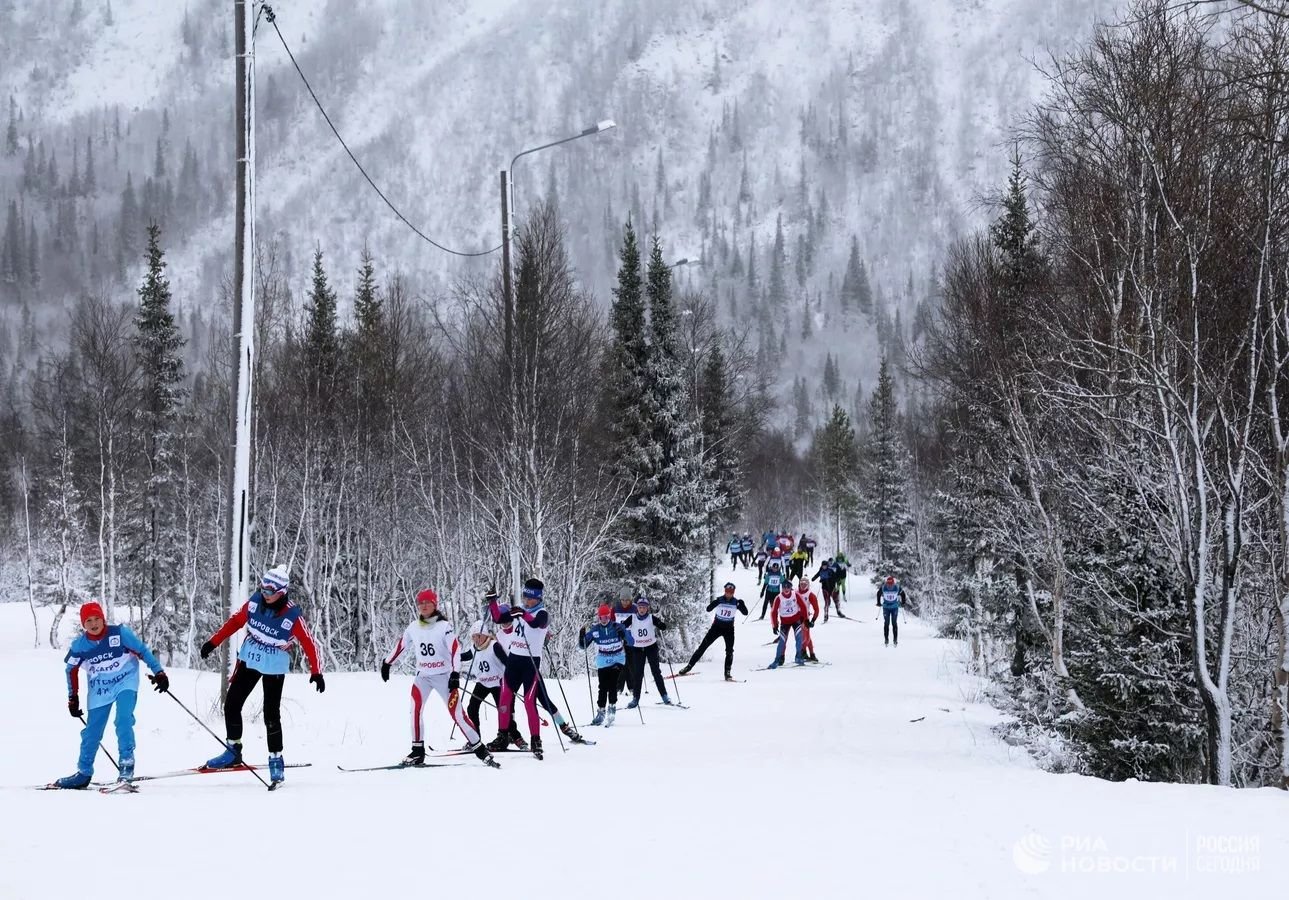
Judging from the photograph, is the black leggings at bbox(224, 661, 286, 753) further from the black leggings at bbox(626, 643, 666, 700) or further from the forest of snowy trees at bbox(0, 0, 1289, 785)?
the forest of snowy trees at bbox(0, 0, 1289, 785)

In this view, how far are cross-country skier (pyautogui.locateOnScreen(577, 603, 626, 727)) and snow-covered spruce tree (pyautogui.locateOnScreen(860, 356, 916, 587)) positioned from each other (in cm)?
3525

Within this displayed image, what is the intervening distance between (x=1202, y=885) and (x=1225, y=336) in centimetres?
865

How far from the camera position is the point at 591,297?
81.5ft

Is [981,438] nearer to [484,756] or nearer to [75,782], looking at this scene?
[484,756]

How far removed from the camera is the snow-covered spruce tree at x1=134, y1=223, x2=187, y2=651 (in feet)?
102

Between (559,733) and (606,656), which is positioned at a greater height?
(606,656)

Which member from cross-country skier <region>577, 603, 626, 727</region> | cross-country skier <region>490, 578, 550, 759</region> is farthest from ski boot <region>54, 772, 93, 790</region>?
cross-country skier <region>577, 603, 626, 727</region>

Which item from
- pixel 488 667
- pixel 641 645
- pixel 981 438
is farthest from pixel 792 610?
pixel 488 667

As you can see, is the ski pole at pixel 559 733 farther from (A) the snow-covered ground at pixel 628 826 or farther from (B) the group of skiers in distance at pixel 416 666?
(A) the snow-covered ground at pixel 628 826

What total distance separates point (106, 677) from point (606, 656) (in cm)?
743

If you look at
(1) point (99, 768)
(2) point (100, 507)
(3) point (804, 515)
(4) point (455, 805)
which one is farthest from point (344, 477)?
(3) point (804, 515)

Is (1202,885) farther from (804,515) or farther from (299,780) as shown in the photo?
(804,515)

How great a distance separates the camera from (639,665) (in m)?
16.2

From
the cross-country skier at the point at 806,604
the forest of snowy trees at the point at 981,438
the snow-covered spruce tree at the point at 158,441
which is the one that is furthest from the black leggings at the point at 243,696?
the snow-covered spruce tree at the point at 158,441
